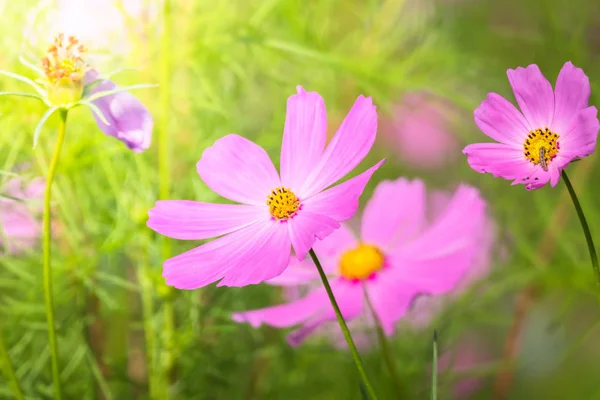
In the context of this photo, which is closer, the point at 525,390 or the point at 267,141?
the point at 267,141

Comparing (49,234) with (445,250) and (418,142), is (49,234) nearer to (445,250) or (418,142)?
(445,250)

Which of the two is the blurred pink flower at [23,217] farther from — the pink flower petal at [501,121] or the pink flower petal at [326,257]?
the pink flower petal at [501,121]

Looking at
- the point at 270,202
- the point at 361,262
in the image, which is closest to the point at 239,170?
the point at 270,202

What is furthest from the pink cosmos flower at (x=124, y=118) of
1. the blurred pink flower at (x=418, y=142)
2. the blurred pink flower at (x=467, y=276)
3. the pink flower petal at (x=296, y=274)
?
the blurred pink flower at (x=418, y=142)

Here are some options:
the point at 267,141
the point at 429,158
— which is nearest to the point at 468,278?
the point at 267,141

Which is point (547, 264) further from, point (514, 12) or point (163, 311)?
point (514, 12)
